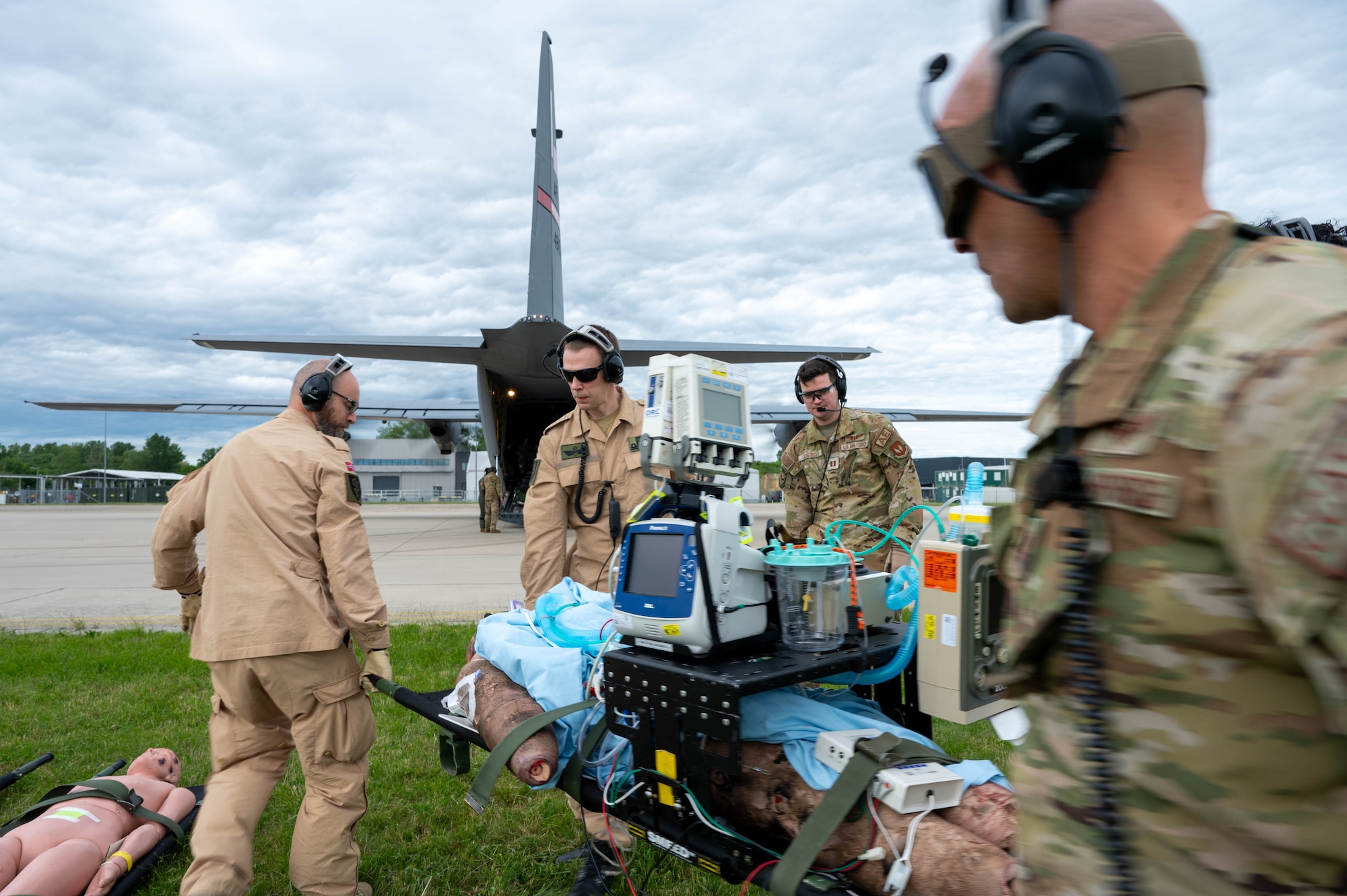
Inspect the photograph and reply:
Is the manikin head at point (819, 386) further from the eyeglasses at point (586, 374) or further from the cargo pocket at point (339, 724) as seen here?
the cargo pocket at point (339, 724)

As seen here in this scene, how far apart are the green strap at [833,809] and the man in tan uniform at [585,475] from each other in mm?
2271

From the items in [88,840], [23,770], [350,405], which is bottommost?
[23,770]

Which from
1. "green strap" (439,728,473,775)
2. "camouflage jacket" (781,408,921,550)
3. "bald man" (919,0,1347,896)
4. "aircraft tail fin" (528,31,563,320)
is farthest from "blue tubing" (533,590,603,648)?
"aircraft tail fin" (528,31,563,320)

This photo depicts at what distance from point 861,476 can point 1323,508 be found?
4.46 meters

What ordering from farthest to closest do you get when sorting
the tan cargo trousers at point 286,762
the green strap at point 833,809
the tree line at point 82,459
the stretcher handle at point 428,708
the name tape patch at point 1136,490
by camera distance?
1. the tree line at point 82,459
2. the tan cargo trousers at point 286,762
3. the stretcher handle at point 428,708
4. the green strap at point 833,809
5. the name tape patch at point 1136,490

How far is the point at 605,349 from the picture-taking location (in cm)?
395

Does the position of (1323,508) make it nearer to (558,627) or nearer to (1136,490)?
(1136,490)

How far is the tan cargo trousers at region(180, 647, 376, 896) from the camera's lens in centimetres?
304

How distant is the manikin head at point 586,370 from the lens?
3873mm

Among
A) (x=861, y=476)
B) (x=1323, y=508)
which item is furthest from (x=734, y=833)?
(x=861, y=476)

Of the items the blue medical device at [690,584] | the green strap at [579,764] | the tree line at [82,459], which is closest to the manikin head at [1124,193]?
the blue medical device at [690,584]

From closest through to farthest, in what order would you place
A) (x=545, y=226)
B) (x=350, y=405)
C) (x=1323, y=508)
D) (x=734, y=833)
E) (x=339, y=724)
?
1. (x=1323, y=508)
2. (x=734, y=833)
3. (x=339, y=724)
4. (x=350, y=405)
5. (x=545, y=226)

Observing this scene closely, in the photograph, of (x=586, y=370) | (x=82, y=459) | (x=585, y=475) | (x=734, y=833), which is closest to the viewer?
(x=734, y=833)

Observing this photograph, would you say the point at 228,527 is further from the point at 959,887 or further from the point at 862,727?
the point at 959,887
